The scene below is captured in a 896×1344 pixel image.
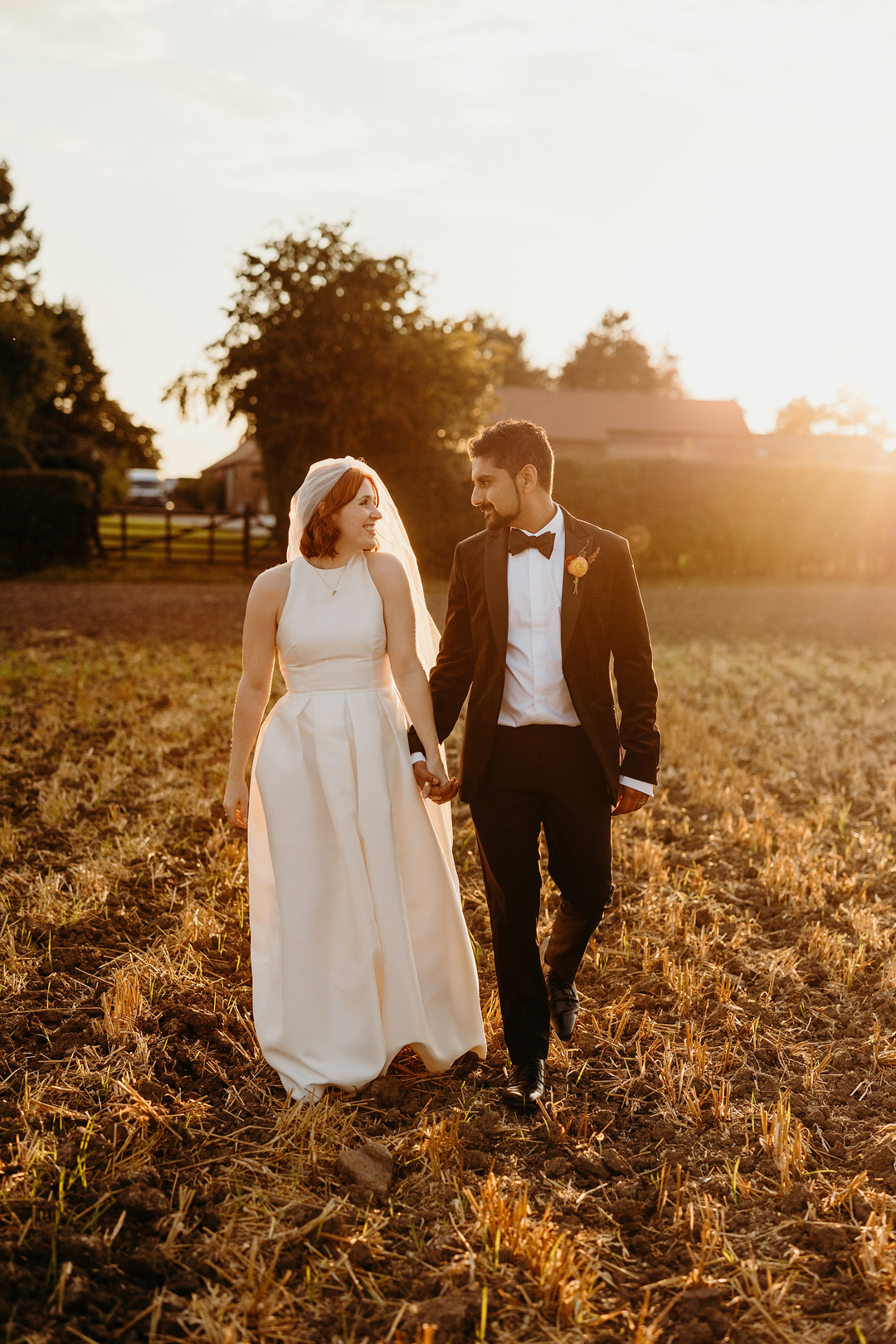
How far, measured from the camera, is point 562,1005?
3.93 m

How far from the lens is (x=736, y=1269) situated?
8.82ft

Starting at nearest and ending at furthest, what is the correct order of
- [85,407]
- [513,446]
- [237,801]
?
[513,446] < [237,801] < [85,407]

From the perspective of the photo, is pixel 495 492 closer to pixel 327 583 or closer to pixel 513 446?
pixel 513 446

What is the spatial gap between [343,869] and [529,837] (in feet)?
2.08

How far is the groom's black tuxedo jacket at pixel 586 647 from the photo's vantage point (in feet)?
11.4

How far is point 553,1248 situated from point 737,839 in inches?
160

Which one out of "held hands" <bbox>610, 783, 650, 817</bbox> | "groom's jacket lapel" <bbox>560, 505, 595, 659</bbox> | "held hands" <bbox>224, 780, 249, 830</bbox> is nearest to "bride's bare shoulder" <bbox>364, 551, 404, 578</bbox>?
"groom's jacket lapel" <bbox>560, 505, 595, 659</bbox>

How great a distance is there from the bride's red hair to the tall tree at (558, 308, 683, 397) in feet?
248

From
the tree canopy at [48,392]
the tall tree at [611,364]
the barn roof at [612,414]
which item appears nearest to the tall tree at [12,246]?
the tree canopy at [48,392]

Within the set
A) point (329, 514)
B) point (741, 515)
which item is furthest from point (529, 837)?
point (741, 515)

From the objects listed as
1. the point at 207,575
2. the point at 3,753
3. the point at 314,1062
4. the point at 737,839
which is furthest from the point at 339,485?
the point at 207,575

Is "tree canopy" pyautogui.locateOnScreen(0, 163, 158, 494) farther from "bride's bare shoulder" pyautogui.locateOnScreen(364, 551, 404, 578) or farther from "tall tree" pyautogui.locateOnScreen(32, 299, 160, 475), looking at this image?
"bride's bare shoulder" pyautogui.locateOnScreen(364, 551, 404, 578)

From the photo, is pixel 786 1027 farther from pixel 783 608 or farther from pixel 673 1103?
pixel 783 608

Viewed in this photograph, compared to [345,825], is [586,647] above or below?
above
